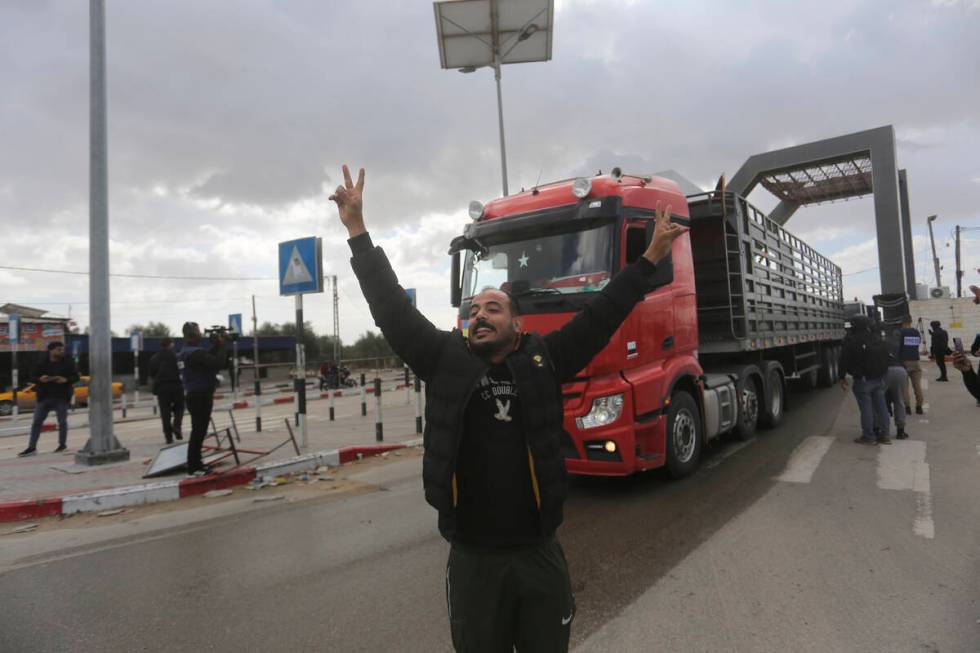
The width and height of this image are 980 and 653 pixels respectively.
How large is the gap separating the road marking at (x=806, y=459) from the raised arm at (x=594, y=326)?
4485mm

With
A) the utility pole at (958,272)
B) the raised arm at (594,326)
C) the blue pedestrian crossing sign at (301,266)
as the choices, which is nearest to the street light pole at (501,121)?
the blue pedestrian crossing sign at (301,266)

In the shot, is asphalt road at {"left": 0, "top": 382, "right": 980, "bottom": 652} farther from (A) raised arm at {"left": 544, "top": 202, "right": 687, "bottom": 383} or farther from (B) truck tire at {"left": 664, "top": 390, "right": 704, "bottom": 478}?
(A) raised arm at {"left": 544, "top": 202, "right": 687, "bottom": 383}

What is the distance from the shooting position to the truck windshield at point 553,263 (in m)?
5.11

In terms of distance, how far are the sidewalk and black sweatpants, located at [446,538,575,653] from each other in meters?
5.71

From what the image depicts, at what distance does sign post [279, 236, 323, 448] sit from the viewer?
25.6 ft

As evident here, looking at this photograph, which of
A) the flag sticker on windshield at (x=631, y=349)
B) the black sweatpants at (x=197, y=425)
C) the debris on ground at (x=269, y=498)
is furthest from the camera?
the black sweatpants at (x=197, y=425)

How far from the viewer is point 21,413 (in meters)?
20.7

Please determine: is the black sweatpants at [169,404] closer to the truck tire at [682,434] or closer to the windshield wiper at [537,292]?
the windshield wiper at [537,292]

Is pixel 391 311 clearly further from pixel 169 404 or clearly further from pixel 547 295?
pixel 169 404

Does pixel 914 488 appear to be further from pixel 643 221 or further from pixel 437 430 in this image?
pixel 437 430

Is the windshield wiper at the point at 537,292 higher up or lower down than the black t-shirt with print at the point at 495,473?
higher up

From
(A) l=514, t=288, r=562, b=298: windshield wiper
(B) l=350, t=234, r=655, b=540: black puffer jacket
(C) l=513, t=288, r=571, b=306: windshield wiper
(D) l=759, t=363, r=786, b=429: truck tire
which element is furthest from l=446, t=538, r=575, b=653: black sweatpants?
(D) l=759, t=363, r=786, b=429: truck tire

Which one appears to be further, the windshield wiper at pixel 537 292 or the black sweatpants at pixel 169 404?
the black sweatpants at pixel 169 404

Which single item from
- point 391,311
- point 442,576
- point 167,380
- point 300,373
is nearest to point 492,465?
point 391,311
